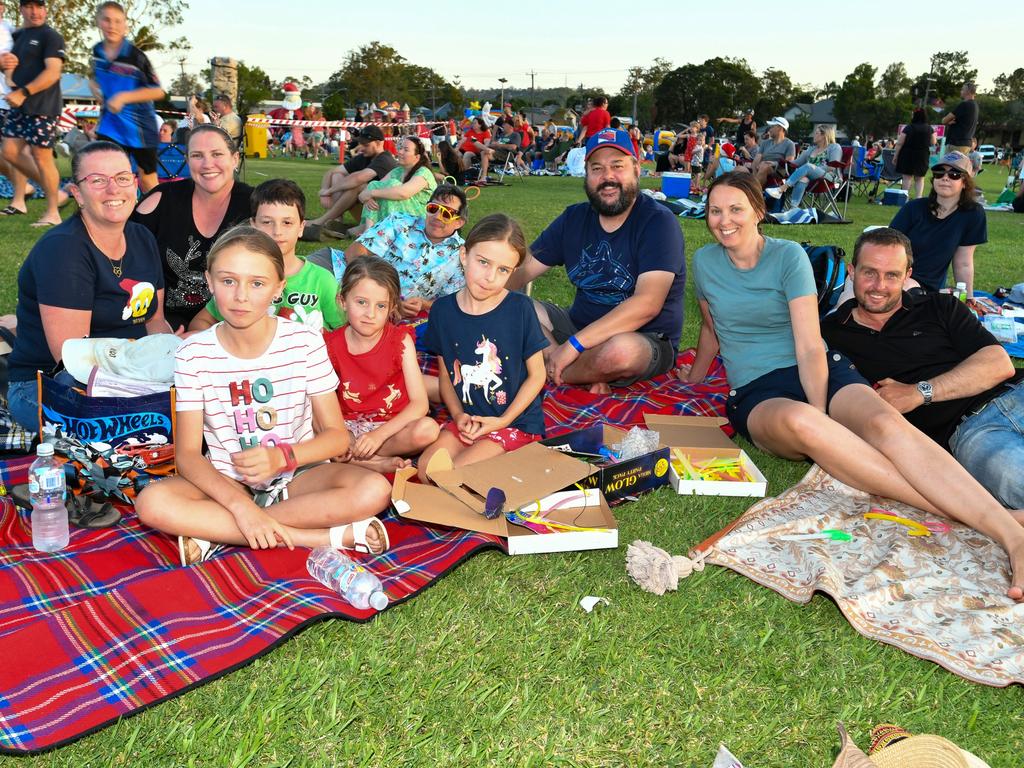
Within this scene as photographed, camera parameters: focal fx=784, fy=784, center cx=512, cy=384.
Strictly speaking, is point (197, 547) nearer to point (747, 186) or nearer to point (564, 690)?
point (564, 690)

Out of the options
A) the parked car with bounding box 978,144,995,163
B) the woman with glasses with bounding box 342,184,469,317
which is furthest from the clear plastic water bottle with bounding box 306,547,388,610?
the parked car with bounding box 978,144,995,163

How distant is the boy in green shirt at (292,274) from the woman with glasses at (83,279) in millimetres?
490

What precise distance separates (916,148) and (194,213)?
1378 centimetres

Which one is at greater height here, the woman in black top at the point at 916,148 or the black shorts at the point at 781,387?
the woman in black top at the point at 916,148

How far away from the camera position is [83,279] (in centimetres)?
343

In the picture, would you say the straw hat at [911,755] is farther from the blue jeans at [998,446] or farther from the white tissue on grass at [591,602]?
the blue jeans at [998,446]

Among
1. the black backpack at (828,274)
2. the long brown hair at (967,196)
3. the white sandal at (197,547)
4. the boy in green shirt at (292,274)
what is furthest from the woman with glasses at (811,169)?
the white sandal at (197,547)

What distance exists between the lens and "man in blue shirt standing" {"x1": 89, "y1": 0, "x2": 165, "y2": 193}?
7418 millimetres

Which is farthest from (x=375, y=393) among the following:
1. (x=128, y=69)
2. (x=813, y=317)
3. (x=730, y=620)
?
(x=128, y=69)

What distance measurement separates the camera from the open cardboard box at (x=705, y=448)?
12.1 feet

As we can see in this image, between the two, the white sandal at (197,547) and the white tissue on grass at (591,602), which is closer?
the white tissue on grass at (591,602)

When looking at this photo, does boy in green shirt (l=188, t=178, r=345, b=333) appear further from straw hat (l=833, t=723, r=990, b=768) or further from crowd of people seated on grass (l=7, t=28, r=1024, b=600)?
straw hat (l=833, t=723, r=990, b=768)

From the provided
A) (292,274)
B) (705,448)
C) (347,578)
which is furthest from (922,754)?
(292,274)

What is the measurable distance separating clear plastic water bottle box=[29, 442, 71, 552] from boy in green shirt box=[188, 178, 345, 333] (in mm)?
1263
